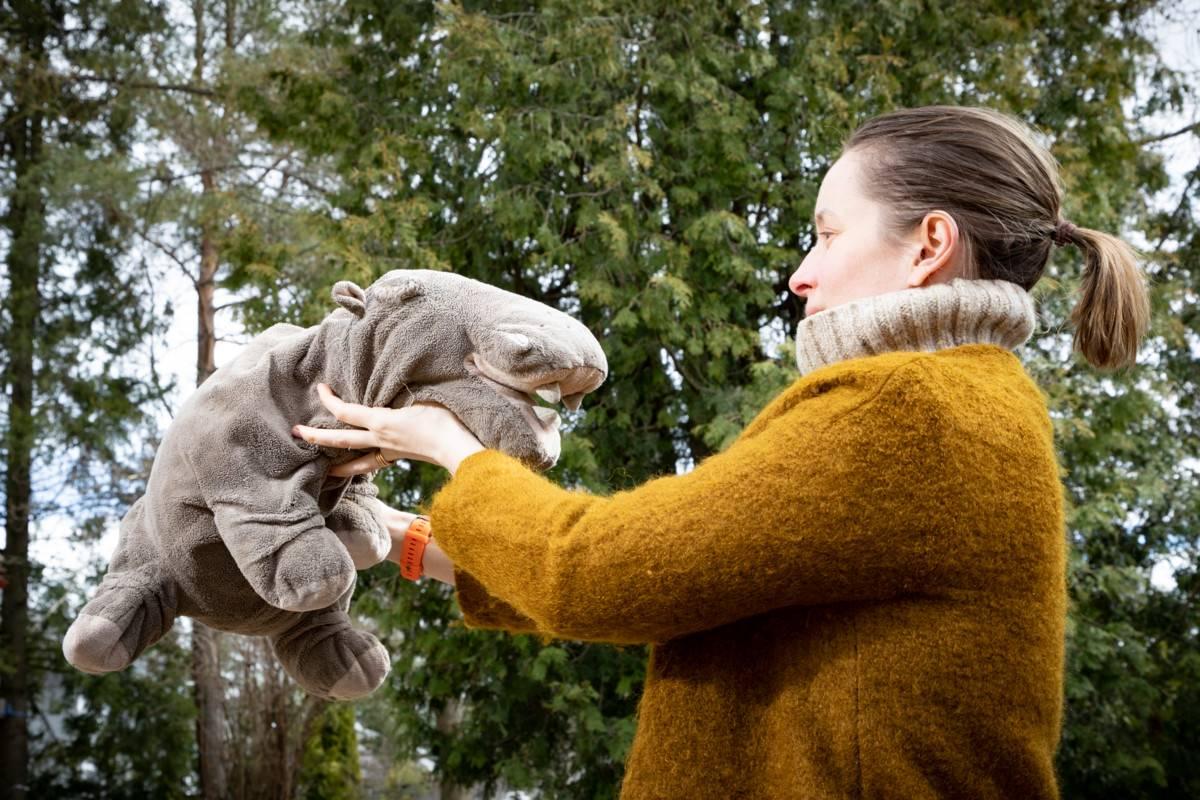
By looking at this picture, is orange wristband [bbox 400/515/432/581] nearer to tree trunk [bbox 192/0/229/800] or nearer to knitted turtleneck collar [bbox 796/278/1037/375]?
knitted turtleneck collar [bbox 796/278/1037/375]

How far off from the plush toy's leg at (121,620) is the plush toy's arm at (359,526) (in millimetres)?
221

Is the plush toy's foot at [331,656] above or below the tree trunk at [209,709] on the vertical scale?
above

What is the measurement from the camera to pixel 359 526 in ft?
5.40

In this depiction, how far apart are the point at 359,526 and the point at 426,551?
147 mm

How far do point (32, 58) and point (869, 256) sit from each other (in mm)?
7915

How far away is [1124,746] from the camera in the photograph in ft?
19.6

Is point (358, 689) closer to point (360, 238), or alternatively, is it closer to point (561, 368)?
point (561, 368)

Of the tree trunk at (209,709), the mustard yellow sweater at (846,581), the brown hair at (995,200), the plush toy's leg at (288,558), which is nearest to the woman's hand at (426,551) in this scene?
the plush toy's leg at (288,558)

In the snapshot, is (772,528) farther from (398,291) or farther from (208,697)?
(208,697)

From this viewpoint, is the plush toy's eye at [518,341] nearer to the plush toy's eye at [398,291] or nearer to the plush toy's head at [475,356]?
the plush toy's head at [475,356]

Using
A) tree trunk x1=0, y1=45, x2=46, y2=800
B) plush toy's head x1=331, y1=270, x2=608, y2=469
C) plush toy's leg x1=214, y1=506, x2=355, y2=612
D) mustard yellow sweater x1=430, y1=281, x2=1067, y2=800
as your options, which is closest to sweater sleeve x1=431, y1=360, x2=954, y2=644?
mustard yellow sweater x1=430, y1=281, x2=1067, y2=800

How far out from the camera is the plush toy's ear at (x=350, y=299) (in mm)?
1449

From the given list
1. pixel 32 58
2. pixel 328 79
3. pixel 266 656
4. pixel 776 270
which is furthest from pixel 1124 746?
pixel 32 58

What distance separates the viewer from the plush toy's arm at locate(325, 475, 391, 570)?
5.37 feet
